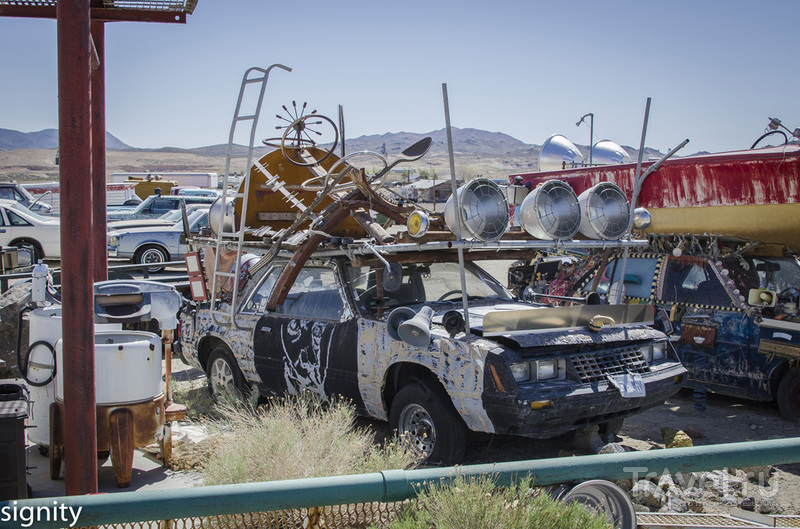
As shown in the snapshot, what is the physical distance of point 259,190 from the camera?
8547 mm

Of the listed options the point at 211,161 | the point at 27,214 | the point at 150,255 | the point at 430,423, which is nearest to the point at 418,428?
the point at 430,423

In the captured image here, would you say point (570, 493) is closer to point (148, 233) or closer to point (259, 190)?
point (259, 190)

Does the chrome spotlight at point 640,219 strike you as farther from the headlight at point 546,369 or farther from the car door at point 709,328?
the headlight at point 546,369

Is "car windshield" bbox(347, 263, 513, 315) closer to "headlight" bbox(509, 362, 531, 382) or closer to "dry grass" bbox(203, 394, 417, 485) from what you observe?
"headlight" bbox(509, 362, 531, 382)

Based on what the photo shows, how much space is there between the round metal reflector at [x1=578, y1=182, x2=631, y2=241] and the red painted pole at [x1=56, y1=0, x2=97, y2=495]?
13.5 feet

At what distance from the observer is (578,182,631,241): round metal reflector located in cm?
638

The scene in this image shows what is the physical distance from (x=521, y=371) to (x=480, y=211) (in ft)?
4.10

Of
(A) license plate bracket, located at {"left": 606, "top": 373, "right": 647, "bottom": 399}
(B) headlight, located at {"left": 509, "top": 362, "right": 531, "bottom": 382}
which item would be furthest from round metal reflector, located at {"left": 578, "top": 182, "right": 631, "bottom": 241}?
(B) headlight, located at {"left": 509, "top": 362, "right": 531, "bottom": 382}

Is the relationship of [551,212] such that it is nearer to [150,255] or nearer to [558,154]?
[558,154]

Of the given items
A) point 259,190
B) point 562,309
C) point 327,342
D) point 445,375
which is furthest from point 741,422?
point 259,190

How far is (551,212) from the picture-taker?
5.94 metres

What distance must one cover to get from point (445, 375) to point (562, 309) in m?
1.15

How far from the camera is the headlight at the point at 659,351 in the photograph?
6.07 m

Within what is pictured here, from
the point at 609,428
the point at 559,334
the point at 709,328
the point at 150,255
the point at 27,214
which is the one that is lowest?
the point at 609,428
